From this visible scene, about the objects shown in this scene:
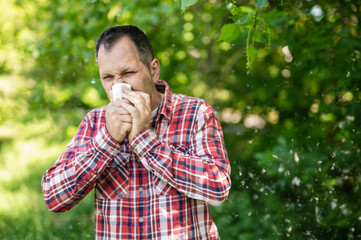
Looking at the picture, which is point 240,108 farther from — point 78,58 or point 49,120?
point 49,120

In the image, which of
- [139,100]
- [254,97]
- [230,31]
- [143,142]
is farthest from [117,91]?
[254,97]

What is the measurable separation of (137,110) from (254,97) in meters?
1.84

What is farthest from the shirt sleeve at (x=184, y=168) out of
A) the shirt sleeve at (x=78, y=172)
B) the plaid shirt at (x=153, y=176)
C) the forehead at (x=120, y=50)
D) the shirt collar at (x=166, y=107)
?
the forehead at (x=120, y=50)

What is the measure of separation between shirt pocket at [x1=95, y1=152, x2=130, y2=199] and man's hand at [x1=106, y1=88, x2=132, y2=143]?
16 centimetres

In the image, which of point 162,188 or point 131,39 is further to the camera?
point 131,39

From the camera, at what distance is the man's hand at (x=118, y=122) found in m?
1.17

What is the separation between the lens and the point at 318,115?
2.52m

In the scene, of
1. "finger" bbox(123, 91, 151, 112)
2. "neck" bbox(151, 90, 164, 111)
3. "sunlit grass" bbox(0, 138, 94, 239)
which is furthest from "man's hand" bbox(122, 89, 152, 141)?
"sunlit grass" bbox(0, 138, 94, 239)

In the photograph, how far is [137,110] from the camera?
1176mm

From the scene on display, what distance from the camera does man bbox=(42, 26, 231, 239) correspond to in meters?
1.17

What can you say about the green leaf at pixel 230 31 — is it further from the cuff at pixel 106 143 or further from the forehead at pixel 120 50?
the cuff at pixel 106 143

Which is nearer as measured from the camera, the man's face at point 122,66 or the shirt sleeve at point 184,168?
the shirt sleeve at point 184,168

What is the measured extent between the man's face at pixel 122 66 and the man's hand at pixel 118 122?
16cm

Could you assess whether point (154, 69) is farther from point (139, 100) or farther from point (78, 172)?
point (78, 172)
